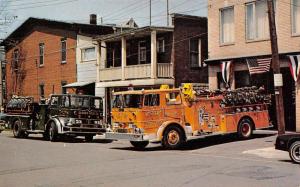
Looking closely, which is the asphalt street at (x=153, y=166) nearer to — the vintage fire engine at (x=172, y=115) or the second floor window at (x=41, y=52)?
the vintage fire engine at (x=172, y=115)

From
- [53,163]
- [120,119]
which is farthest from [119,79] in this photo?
[53,163]

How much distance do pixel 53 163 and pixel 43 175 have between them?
263cm

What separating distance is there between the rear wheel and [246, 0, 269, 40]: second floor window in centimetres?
511

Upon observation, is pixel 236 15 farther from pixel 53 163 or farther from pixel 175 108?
pixel 53 163

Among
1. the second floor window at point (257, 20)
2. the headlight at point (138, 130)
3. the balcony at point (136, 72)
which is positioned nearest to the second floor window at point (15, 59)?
the balcony at point (136, 72)

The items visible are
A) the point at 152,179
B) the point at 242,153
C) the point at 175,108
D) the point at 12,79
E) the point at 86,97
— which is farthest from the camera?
the point at 12,79

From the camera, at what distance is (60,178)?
1231 centimetres

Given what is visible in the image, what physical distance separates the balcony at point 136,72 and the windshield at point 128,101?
40.4 ft

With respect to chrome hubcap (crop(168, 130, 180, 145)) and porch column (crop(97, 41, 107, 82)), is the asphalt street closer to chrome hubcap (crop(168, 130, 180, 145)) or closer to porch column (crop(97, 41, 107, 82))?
chrome hubcap (crop(168, 130, 180, 145))

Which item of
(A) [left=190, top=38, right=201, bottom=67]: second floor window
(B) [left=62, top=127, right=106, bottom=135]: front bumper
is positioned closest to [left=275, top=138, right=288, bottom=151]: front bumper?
(B) [left=62, top=127, right=106, bottom=135]: front bumper

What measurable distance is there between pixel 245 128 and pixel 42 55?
27.5 m

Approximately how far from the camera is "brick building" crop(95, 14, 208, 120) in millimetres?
32625

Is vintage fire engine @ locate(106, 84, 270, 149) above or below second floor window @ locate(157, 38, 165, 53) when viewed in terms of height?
Result: below

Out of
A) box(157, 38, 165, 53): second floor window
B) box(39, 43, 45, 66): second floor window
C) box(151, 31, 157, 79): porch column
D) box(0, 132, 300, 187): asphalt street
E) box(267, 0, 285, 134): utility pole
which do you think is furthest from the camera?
box(39, 43, 45, 66): second floor window
